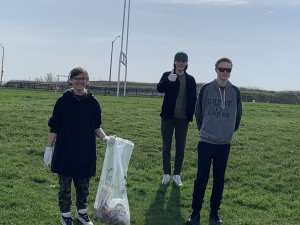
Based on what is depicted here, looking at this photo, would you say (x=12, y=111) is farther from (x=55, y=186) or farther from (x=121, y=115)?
(x=55, y=186)

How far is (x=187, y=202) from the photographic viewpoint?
743 cm

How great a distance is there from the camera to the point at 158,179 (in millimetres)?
8703


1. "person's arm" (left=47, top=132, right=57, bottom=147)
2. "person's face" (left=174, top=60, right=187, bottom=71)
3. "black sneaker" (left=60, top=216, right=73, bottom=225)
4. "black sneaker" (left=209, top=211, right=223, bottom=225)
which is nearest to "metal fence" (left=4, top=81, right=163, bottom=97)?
"person's face" (left=174, top=60, right=187, bottom=71)

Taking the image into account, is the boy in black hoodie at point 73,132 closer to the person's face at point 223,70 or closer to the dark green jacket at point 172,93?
the person's face at point 223,70

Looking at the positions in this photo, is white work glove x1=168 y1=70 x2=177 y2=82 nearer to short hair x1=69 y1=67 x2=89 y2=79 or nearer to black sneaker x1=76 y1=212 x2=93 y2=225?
short hair x1=69 y1=67 x2=89 y2=79

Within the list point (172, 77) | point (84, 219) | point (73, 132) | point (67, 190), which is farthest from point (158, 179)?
point (73, 132)

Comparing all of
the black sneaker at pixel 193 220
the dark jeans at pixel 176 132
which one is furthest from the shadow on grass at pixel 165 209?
the dark jeans at pixel 176 132

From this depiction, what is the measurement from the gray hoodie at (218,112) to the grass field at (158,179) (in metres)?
1.19

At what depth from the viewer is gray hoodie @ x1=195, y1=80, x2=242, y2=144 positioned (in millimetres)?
6246

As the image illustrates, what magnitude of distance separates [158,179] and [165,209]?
167 centimetres

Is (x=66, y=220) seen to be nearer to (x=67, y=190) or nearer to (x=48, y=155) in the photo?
(x=67, y=190)

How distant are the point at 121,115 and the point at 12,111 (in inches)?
130

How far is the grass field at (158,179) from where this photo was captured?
6762 millimetres

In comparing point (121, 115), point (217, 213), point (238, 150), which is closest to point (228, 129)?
point (217, 213)
